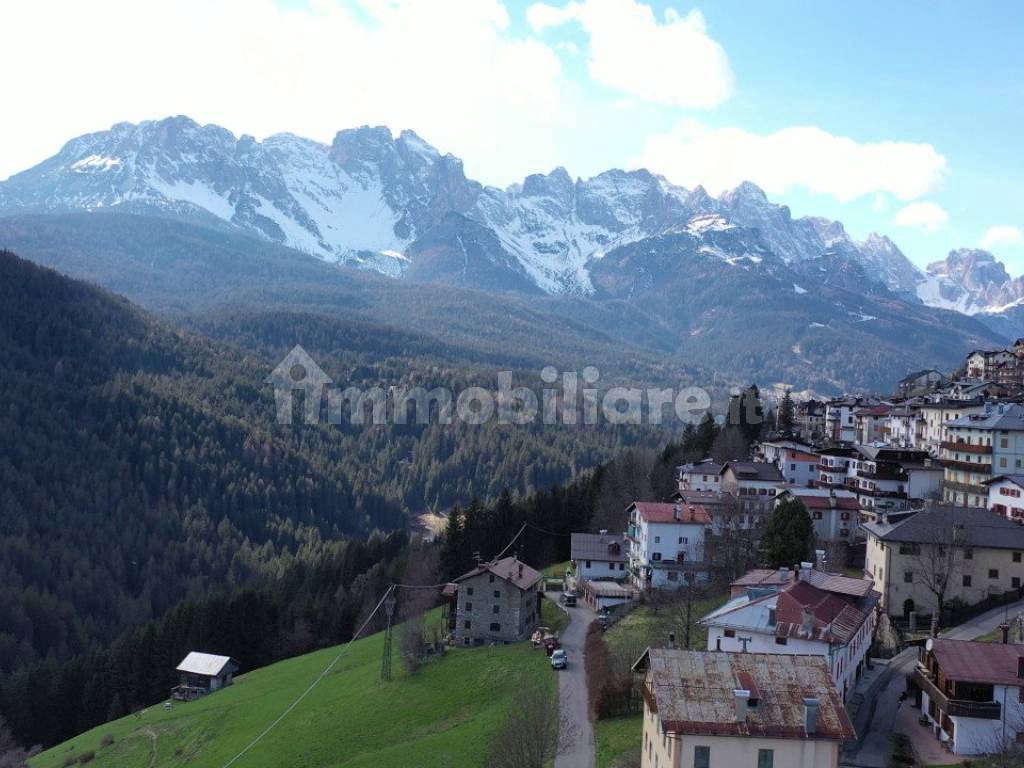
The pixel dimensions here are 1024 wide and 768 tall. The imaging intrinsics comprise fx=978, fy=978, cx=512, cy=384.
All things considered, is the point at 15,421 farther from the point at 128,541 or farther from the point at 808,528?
the point at 808,528

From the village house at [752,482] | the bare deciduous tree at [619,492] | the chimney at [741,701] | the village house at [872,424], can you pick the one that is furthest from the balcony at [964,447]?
the chimney at [741,701]

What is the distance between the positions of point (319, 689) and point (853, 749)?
3921 cm

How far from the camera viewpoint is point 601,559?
78.1 meters

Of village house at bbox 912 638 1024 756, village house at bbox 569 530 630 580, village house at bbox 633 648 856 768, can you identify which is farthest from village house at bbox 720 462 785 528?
village house at bbox 633 648 856 768

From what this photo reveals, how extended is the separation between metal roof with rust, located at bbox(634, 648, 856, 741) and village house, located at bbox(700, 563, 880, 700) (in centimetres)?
695

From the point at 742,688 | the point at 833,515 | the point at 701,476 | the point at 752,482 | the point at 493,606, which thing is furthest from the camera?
the point at 701,476

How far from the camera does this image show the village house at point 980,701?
36656mm

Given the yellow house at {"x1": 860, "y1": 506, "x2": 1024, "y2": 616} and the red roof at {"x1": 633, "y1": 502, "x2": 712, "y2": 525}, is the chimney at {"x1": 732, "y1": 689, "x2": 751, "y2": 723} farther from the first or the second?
the red roof at {"x1": 633, "y1": 502, "x2": 712, "y2": 525}

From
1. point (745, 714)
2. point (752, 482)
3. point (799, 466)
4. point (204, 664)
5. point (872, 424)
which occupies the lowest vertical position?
point (204, 664)

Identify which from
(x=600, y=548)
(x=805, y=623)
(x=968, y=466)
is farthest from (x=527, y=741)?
(x=968, y=466)

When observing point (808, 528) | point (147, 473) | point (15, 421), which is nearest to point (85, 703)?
point (808, 528)

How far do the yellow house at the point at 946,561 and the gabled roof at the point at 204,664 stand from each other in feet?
175

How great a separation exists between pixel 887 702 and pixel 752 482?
137 feet

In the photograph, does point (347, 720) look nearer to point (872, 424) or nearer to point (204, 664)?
point (204, 664)
